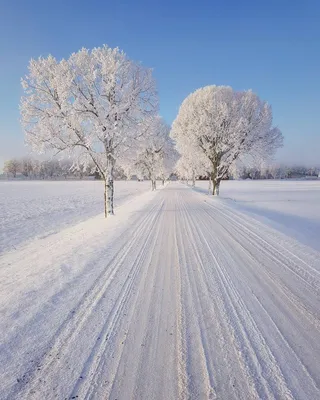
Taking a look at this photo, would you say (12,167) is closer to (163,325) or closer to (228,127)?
(228,127)

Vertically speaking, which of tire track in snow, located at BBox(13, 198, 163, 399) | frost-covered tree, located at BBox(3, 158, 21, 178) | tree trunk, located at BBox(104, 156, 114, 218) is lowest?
tire track in snow, located at BBox(13, 198, 163, 399)

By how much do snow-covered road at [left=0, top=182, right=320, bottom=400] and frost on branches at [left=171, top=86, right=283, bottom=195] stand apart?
754 inches

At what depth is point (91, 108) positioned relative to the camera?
12.5 metres

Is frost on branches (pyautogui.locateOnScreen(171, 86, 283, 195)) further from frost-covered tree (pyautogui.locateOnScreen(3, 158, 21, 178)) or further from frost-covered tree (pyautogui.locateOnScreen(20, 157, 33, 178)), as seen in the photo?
frost-covered tree (pyautogui.locateOnScreen(3, 158, 21, 178))

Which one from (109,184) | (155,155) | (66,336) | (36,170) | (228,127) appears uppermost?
(228,127)

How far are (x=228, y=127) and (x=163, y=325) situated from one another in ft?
78.2

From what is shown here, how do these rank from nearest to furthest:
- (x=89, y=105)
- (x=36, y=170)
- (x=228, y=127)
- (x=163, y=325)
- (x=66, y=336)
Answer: (x=66, y=336) → (x=163, y=325) → (x=89, y=105) → (x=228, y=127) → (x=36, y=170)

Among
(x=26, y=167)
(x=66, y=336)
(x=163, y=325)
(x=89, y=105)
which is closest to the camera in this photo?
(x=66, y=336)

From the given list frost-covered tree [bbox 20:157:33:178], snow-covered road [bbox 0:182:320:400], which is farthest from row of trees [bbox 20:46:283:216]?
frost-covered tree [bbox 20:157:33:178]

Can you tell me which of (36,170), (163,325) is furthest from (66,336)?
(36,170)

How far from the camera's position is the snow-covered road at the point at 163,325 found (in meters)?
2.39

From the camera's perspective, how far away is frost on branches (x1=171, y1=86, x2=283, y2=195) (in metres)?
23.6

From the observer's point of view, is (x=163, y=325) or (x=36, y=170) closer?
(x=163, y=325)

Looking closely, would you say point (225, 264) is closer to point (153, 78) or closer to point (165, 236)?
point (165, 236)
